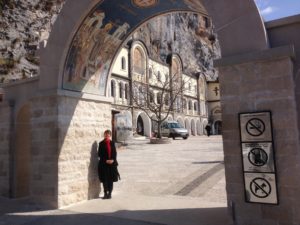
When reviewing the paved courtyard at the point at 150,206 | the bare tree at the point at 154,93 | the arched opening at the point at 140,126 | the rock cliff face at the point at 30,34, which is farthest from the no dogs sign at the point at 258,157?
the arched opening at the point at 140,126

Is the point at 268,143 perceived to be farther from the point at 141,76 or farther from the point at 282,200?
the point at 141,76

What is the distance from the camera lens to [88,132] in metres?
7.51

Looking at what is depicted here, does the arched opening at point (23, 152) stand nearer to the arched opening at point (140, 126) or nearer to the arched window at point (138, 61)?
the arched opening at point (140, 126)

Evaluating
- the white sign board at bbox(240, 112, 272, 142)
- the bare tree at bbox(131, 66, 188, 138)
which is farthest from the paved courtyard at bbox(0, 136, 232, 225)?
the bare tree at bbox(131, 66, 188, 138)

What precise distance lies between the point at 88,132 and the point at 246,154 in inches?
165

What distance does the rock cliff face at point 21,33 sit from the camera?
3152cm

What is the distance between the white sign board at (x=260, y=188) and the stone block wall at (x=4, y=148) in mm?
6447

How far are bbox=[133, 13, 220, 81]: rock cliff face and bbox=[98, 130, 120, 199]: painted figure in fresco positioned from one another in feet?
112

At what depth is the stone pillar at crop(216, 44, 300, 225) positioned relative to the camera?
426cm

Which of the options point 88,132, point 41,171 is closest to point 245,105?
point 88,132

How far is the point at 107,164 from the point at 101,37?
310cm

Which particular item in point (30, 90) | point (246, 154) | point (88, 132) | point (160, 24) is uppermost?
point (160, 24)

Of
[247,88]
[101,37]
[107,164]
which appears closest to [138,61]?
[101,37]

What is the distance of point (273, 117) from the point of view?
440 cm
